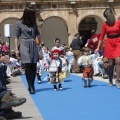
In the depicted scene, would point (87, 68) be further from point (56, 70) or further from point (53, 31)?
point (53, 31)

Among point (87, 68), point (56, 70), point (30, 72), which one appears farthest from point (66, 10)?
point (30, 72)

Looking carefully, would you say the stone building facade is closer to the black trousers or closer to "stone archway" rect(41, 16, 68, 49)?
"stone archway" rect(41, 16, 68, 49)

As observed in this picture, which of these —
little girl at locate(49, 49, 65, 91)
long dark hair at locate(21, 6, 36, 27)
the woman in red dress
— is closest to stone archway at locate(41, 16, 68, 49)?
little girl at locate(49, 49, 65, 91)

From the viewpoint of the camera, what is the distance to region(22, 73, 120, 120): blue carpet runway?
21.5 ft

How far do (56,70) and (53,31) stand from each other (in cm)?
2202

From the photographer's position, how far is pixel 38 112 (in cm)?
695

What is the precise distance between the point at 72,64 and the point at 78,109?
12765 millimetres

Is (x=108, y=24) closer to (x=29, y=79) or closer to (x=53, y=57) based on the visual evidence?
(x=53, y=57)

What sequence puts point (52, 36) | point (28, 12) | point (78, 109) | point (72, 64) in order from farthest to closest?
1. point (52, 36)
2. point (72, 64)
3. point (28, 12)
4. point (78, 109)

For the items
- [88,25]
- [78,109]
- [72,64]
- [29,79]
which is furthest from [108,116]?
[88,25]

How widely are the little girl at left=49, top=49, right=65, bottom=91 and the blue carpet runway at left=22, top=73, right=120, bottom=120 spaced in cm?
41

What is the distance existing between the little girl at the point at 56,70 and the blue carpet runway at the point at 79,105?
0.41 meters

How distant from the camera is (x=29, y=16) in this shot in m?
9.84

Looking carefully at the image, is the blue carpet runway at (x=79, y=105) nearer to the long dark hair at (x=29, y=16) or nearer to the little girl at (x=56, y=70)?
the little girl at (x=56, y=70)
